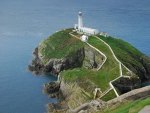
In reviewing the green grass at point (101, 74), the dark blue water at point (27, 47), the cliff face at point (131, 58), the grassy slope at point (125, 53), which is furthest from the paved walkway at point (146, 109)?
the grassy slope at point (125, 53)

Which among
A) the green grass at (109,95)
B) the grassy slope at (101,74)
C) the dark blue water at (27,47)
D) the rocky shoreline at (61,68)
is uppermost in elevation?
the grassy slope at (101,74)

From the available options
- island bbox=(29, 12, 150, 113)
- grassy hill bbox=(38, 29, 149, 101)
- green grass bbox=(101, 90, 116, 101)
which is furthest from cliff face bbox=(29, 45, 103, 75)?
green grass bbox=(101, 90, 116, 101)

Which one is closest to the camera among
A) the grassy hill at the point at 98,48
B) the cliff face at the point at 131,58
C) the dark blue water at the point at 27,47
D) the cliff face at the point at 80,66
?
the cliff face at the point at 80,66

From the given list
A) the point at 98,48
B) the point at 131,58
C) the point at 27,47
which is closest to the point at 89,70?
the point at 131,58

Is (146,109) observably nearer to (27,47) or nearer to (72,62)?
(72,62)

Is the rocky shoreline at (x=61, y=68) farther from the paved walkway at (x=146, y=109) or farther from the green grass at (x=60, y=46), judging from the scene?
the paved walkway at (x=146, y=109)

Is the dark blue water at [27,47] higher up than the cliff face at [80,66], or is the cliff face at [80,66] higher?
the cliff face at [80,66]

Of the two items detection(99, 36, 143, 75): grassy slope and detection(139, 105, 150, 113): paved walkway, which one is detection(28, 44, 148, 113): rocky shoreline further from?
detection(139, 105, 150, 113): paved walkway

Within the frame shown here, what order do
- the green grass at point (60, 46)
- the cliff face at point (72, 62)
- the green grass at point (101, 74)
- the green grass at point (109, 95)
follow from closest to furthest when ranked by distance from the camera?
1. the green grass at point (109, 95)
2. the green grass at point (101, 74)
3. the cliff face at point (72, 62)
4. the green grass at point (60, 46)

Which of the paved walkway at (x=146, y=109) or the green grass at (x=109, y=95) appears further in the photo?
the green grass at (x=109, y=95)

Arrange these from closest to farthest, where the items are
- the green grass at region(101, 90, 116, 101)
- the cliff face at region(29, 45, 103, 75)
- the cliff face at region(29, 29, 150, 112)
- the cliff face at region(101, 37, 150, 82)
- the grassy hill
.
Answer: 1. the green grass at region(101, 90, 116, 101)
2. the cliff face at region(29, 29, 150, 112)
3. the grassy hill
4. the cliff face at region(101, 37, 150, 82)
5. the cliff face at region(29, 45, 103, 75)
